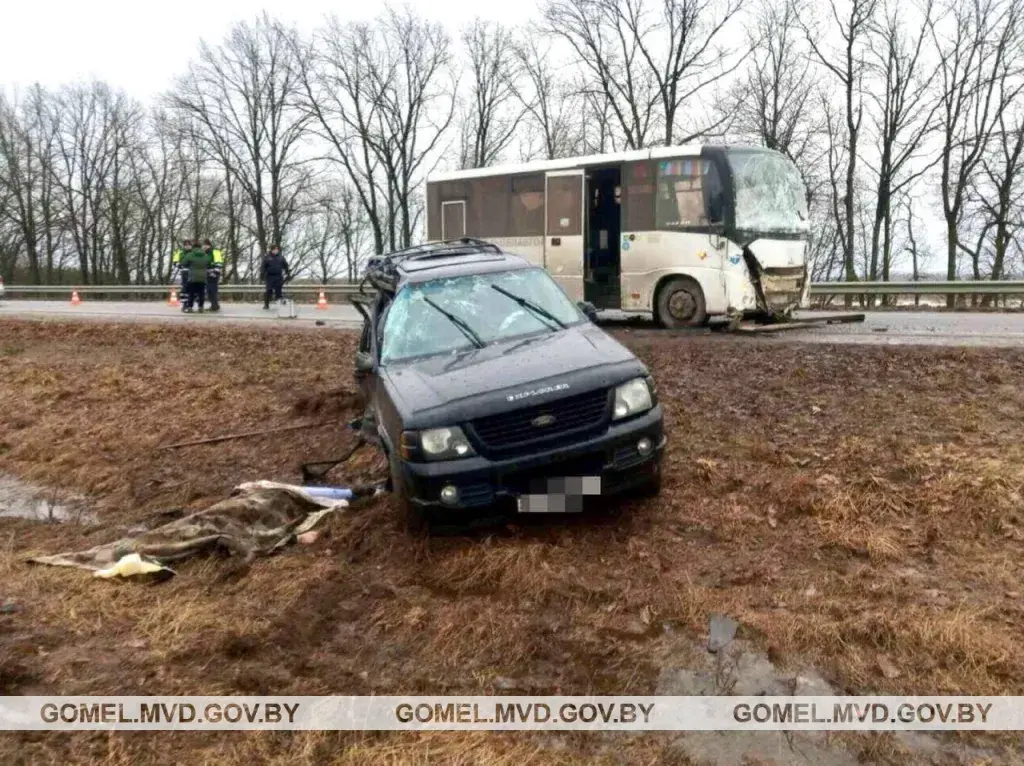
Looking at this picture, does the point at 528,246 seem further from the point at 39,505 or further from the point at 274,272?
the point at 274,272

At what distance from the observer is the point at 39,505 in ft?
26.7

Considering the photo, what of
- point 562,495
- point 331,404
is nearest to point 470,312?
point 562,495

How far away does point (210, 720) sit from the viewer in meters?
3.42

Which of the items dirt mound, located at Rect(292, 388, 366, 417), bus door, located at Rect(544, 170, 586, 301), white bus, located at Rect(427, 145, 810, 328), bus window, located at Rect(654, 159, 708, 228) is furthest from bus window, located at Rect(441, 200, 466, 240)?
dirt mound, located at Rect(292, 388, 366, 417)

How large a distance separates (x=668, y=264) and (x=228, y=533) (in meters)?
9.53

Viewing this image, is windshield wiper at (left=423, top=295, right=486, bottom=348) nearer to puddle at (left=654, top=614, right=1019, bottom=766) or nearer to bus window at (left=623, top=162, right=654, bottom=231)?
puddle at (left=654, top=614, right=1019, bottom=766)

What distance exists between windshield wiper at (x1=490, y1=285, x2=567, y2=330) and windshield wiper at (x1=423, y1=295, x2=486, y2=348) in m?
0.50

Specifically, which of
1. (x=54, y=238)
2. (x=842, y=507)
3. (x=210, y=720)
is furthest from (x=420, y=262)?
(x=54, y=238)

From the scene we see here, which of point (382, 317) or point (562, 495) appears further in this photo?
point (382, 317)

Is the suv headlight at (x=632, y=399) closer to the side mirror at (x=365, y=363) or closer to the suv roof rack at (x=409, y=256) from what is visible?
the side mirror at (x=365, y=363)

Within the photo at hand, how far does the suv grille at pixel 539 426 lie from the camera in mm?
4785

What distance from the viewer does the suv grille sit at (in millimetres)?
4785

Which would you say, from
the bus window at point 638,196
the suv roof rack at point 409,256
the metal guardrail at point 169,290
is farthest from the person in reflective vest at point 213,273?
the suv roof rack at point 409,256

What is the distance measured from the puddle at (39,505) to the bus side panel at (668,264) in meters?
9.11
